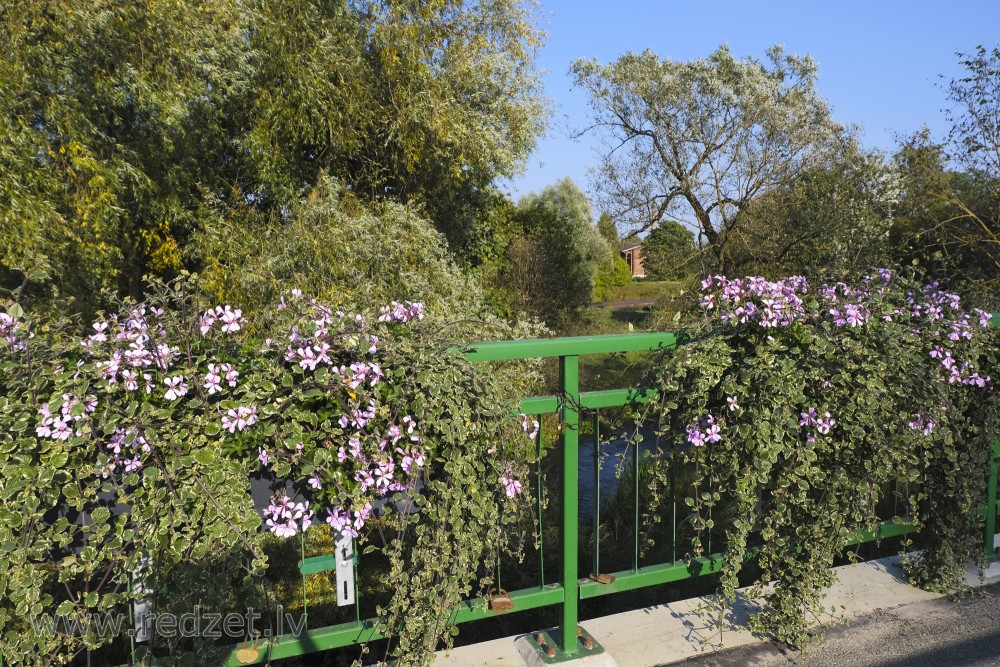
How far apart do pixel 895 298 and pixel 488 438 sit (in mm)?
1832

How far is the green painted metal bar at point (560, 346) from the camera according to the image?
235cm

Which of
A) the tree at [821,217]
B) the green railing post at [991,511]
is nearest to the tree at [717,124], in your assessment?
the tree at [821,217]

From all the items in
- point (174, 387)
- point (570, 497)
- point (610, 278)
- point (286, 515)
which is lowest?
point (570, 497)

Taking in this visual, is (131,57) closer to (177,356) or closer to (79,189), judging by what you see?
(79,189)

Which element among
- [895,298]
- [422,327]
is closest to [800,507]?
[895,298]

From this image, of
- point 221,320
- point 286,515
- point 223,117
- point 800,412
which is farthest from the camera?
point 223,117

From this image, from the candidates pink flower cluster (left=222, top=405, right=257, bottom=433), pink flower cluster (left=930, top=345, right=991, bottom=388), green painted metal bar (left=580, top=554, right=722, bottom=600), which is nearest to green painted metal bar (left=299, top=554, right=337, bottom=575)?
pink flower cluster (left=222, top=405, right=257, bottom=433)

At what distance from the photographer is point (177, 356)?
2004mm

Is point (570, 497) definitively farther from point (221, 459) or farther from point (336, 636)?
point (221, 459)

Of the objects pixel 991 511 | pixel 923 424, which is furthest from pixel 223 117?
pixel 991 511

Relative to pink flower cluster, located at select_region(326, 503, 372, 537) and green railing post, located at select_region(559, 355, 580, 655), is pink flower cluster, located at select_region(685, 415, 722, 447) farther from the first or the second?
pink flower cluster, located at select_region(326, 503, 372, 537)

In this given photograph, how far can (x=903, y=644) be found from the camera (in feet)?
8.91

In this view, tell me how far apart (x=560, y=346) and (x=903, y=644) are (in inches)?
69.3

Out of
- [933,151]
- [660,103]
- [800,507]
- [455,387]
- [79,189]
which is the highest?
[660,103]
